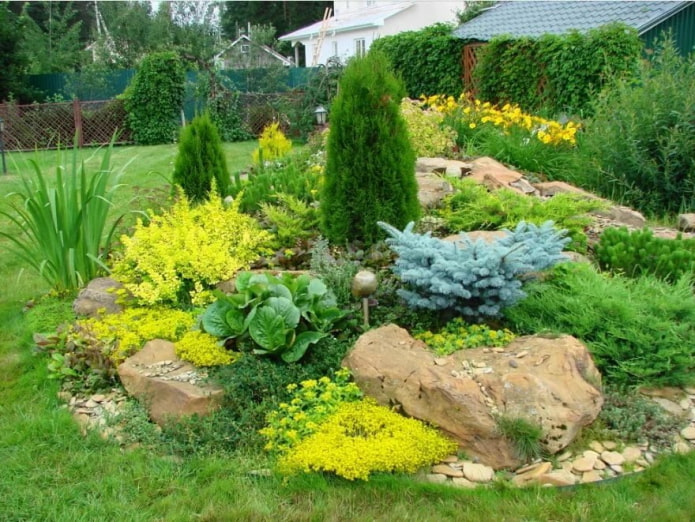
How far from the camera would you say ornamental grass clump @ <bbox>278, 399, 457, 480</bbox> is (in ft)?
9.72

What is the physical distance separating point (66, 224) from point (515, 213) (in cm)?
345

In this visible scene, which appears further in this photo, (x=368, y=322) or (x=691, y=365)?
(x=368, y=322)

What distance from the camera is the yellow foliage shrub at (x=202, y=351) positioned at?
12.3 feet

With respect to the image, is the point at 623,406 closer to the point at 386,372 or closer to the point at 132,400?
the point at 386,372

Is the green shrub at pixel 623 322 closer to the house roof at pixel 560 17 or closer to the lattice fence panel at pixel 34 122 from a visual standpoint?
the house roof at pixel 560 17

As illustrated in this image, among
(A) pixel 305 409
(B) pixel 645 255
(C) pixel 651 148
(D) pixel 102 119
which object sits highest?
(D) pixel 102 119

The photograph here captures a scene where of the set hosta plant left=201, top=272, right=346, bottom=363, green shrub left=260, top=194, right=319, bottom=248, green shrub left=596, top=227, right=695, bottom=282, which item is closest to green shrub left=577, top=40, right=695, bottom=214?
green shrub left=596, top=227, right=695, bottom=282

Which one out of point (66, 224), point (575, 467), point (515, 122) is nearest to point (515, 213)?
point (575, 467)

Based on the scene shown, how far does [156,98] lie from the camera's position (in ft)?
54.9

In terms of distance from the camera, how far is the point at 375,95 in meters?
4.63

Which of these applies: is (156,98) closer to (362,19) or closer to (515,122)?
(515,122)

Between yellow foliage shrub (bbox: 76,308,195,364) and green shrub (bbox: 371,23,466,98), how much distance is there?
13.6 m

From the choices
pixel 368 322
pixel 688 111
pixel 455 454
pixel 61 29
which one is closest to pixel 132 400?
pixel 368 322

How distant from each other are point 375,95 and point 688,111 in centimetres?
410
